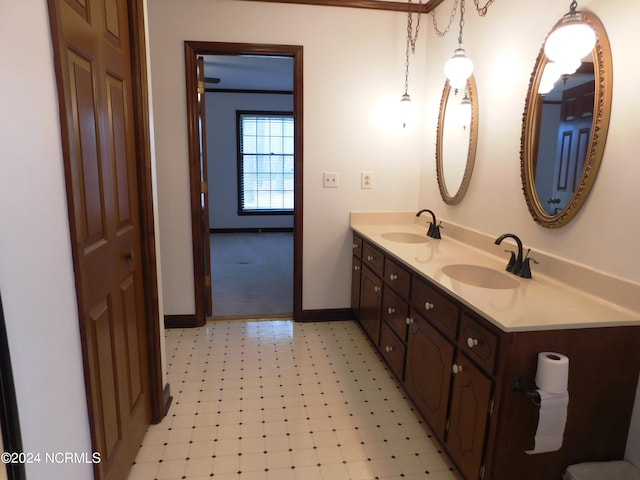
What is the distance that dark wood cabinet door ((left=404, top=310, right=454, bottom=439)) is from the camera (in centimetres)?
180

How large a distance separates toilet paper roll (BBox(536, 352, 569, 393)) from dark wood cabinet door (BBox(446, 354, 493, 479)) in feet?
0.59

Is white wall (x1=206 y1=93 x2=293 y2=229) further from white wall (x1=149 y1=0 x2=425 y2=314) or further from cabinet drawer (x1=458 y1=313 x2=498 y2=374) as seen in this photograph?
cabinet drawer (x1=458 y1=313 x2=498 y2=374)

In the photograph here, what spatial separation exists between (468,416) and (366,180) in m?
2.06

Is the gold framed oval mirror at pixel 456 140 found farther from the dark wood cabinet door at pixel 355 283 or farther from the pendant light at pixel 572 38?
the pendant light at pixel 572 38

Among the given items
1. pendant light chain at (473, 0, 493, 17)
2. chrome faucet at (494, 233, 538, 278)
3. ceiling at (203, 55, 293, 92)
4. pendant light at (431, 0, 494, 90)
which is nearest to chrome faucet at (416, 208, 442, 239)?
chrome faucet at (494, 233, 538, 278)

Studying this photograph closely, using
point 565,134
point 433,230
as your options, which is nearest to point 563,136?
point 565,134

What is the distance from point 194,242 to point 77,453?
6.75 ft

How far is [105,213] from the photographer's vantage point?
1476 millimetres

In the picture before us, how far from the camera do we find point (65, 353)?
3.83 ft

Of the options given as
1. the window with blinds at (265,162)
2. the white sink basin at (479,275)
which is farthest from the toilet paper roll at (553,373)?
the window with blinds at (265,162)

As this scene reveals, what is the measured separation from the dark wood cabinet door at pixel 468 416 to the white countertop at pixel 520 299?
0.25 metres

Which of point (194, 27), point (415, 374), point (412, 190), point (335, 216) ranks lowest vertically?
point (415, 374)

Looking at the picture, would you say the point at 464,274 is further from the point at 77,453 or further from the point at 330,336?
the point at 77,453

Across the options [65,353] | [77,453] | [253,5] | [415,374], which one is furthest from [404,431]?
[253,5]
